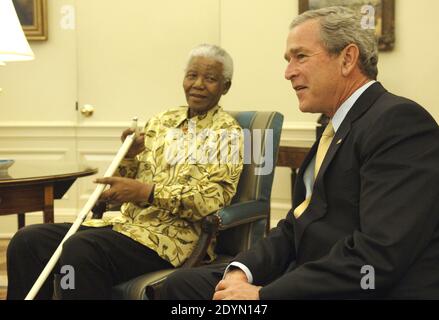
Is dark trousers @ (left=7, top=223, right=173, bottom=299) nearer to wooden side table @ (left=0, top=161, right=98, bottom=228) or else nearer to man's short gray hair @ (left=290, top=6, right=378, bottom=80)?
wooden side table @ (left=0, top=161, right=98, bottom=228)

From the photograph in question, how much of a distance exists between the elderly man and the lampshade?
2.30 ft

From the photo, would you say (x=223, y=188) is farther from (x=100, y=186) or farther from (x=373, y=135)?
(x=373, y=135)

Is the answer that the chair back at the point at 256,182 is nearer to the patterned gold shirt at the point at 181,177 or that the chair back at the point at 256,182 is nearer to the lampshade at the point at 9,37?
the patterned gold shirt at the point at 181,177

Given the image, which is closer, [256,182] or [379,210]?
[379,210]

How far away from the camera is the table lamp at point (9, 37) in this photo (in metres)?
2.69

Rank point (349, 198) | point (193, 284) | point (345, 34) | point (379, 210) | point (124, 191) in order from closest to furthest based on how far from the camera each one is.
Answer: point (379, 210)
point (349, 198)
point (345, 34)
point (193, 284)
point (124, 191)

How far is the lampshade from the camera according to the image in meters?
2.69

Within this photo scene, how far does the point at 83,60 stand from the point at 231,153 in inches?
102

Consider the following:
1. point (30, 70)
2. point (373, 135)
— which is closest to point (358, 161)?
point (373, 135)

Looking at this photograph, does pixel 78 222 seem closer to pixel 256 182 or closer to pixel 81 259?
pixel 81 259

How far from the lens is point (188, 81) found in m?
2.55

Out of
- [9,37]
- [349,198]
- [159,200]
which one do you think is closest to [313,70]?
[349,198]

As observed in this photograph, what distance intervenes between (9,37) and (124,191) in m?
1.01

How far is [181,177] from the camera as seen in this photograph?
2.39 m
